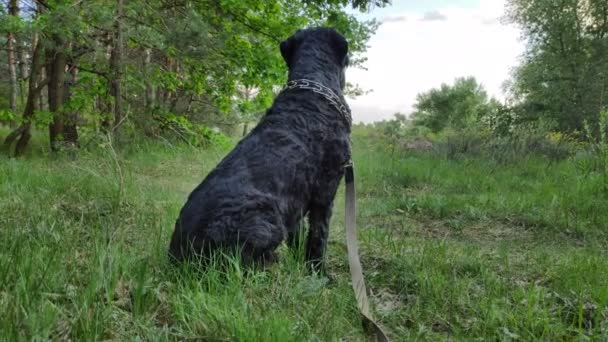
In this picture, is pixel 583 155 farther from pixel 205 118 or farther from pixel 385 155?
pixel 205 118

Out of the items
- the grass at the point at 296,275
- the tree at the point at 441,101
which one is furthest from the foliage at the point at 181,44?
the tree at the point at 441,101

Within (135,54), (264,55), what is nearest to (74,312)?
(264,55)

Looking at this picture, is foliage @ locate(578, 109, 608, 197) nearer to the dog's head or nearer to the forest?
the forest

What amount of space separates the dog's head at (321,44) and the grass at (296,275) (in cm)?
156

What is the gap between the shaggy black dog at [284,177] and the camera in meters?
2.24

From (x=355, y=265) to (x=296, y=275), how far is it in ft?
1.09

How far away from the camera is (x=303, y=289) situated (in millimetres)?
2188

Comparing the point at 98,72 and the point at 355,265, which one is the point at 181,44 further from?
the point at 355,265

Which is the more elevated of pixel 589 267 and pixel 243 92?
pixel 243 92

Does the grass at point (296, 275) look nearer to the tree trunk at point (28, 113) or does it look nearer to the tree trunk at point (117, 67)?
the tree trunk at point (117, 67)

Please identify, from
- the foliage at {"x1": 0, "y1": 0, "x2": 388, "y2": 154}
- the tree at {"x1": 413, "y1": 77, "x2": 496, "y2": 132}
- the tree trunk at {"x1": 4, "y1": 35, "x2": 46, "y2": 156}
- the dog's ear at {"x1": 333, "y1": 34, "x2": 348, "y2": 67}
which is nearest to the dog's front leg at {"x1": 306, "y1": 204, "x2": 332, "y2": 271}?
the dog's ear at {"x1": 333, "y1": 34, "x2": 348, "y2": 67}

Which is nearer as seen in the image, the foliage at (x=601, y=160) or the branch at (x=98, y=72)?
the foliage at (x=601, y=160)

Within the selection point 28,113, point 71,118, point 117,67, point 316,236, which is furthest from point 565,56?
point 316,236

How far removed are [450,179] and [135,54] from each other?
20.8ft
